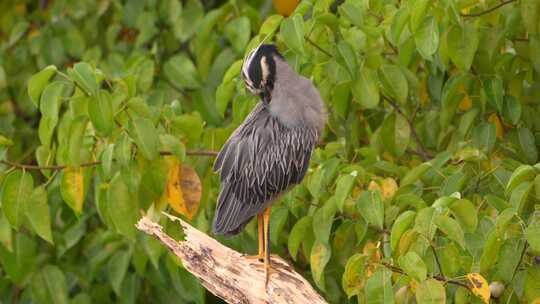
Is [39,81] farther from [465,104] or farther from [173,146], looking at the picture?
[465,104]

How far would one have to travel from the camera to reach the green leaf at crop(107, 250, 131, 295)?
5594 mm

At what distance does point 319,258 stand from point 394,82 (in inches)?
30.9

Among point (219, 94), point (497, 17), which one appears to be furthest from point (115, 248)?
point (497, 17)

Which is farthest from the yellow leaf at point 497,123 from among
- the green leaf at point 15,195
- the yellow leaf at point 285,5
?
the green leaf at point 15,195

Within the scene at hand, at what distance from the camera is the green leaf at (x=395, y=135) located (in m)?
4.83

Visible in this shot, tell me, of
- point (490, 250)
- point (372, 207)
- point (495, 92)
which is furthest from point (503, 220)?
point (495, 92)

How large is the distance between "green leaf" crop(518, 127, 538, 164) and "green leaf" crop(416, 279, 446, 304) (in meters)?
1.23

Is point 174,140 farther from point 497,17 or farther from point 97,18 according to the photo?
point 97,18

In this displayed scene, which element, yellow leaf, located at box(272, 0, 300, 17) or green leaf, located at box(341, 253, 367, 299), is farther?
yellow leaf, located at box(272, 0, 300, 17)

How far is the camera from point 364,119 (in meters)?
5.19

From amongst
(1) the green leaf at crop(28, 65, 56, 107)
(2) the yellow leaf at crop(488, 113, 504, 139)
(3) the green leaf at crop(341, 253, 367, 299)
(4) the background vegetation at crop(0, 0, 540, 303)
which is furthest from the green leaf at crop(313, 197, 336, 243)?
(1) the green leaf at crop(28, 65, 56, 107)

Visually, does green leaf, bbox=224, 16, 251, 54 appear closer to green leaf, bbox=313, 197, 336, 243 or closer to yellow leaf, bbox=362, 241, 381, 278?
green leaf, bbox=313, 197, 336, 243

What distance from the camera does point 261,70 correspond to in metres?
3.97

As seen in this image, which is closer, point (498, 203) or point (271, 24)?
point (498, 203)
